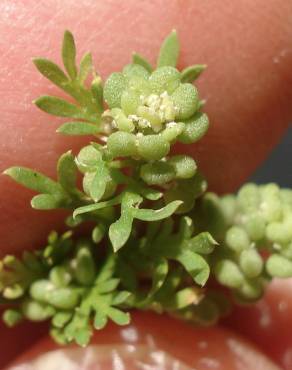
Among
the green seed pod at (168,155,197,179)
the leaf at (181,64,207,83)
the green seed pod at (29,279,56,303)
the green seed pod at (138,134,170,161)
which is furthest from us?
the green seed pod at (29,279,56,303)

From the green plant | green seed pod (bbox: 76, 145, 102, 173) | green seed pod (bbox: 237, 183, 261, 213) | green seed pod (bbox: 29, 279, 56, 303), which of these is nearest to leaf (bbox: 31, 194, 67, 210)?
the green plant

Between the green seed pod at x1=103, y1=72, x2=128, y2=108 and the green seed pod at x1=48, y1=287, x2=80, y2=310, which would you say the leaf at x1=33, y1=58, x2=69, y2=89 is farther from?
the green seed pod at x1=48, y1=287, x2=80, y2=310

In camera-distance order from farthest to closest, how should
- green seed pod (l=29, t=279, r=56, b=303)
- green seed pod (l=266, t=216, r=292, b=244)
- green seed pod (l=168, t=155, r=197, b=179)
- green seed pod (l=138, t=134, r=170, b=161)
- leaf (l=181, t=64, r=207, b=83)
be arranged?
green seed pod (l=29, t=279, r=56, b=303) → green seed pod (l=266, t=216, r=292, b=244) → leaf (l=181, t=64, r=207, b=83) → green seed pod (l=168, t=155, r=197, b=179) → green seed pod (l=138, t=134, r=170, b=161)

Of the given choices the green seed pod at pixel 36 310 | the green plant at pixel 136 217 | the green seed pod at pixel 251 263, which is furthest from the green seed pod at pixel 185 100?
the green seed pod at pixel 36 310

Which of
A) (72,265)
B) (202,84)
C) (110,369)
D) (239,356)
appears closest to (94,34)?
(202,84)

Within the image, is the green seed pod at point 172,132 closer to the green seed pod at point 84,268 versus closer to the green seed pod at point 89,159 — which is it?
the green seed pod at point 89,159

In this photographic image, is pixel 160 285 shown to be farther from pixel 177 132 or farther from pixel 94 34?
pixel 94 34

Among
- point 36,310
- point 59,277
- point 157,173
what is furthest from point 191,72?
point 36,310
